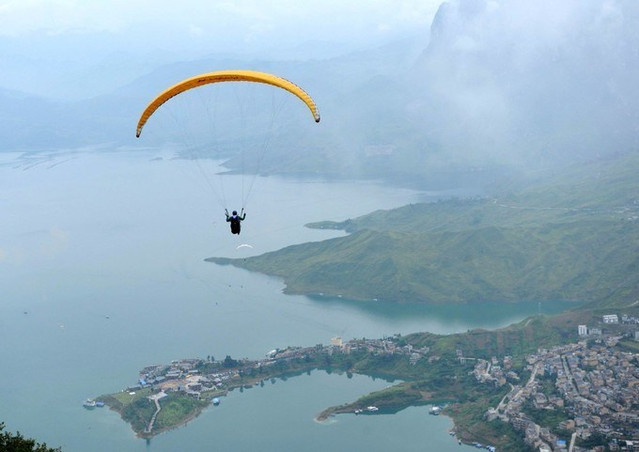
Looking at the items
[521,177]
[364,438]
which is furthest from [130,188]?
[364,438]

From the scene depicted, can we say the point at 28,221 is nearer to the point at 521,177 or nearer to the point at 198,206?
the point at 198,206

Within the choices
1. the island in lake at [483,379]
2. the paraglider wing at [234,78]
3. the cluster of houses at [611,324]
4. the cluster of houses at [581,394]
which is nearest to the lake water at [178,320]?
the island in lake at [483,379]

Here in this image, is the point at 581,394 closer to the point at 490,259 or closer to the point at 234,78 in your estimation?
the point at 234,78

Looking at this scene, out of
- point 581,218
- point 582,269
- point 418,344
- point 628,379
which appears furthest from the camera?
point 581,218

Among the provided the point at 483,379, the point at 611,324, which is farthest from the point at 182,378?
the point at 611,324

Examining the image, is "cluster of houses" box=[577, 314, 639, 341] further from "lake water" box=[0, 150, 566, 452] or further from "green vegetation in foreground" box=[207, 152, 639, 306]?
"lake water" box=[0, 150, 566, 452]
